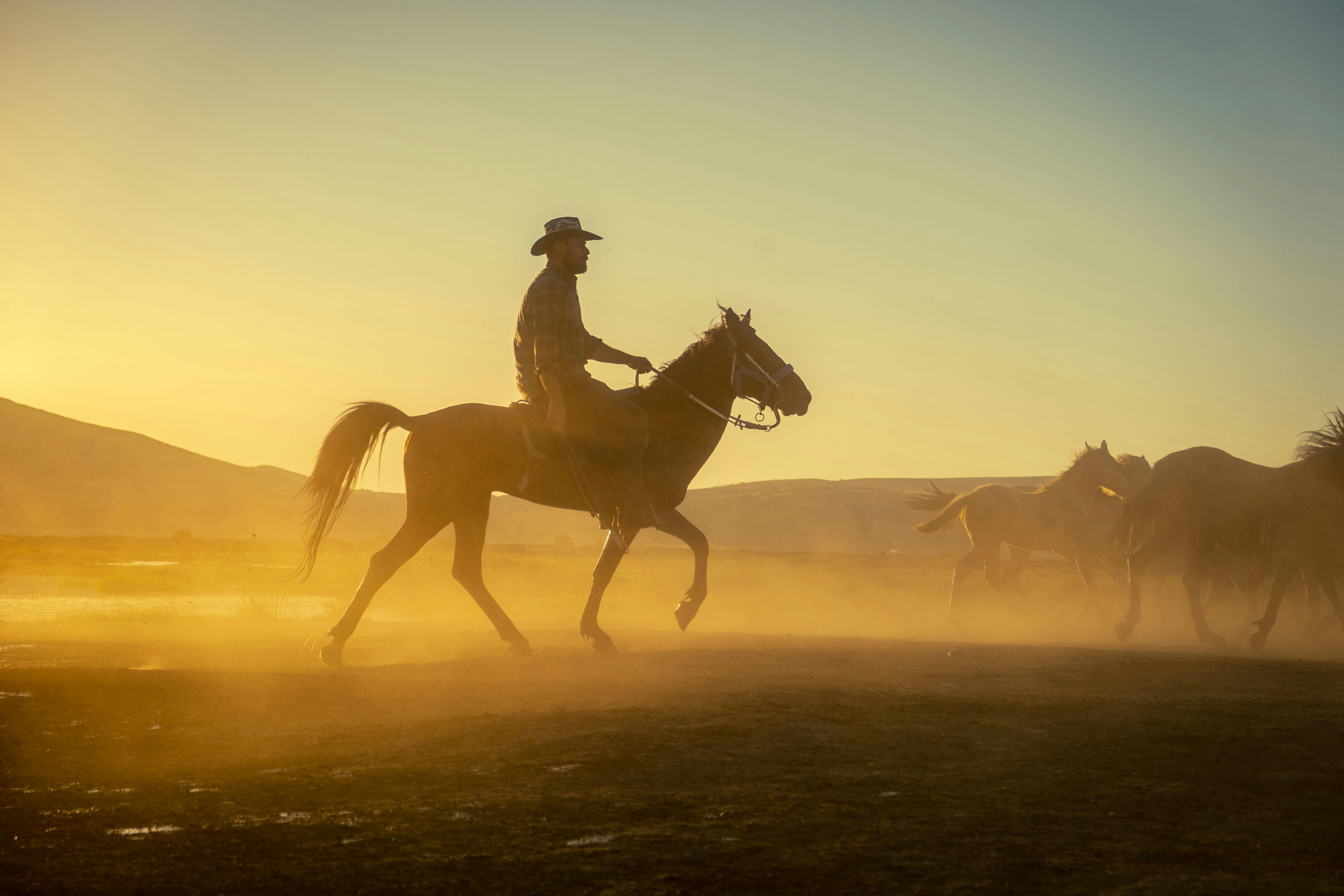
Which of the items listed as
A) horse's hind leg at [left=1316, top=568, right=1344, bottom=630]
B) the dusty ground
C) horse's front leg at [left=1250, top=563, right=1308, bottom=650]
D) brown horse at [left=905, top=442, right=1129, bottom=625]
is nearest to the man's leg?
the dusty ground

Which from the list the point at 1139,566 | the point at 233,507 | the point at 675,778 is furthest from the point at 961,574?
the point at 233,507

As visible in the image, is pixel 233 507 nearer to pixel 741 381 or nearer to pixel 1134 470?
pixel 1134 470

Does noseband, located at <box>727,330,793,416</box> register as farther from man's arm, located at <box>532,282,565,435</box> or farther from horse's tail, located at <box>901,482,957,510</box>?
horse's tail, located at <box>901,482,957,510</box>

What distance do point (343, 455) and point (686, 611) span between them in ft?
10.8

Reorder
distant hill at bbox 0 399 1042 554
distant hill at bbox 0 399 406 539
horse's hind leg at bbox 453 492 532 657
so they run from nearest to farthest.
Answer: horse's hind leg at bbox 453 492 532 657, distant hill at bbox 0 399 406 539, distant hill at bbox 0 399 1042 554

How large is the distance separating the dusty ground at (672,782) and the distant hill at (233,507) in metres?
60.9

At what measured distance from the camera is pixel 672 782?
13.5 ft

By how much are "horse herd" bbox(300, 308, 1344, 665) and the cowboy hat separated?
1.44 m

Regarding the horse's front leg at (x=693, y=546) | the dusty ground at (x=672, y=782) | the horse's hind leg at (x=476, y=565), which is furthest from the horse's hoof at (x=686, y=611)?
the dusty ground at (x=672, y=782)

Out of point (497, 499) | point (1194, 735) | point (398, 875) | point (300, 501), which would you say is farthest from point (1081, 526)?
point (497, 499)

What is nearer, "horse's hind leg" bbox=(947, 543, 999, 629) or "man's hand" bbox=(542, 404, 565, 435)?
"man's hand" bbox=(542, 404, 565, 435)

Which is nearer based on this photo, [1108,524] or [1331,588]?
[1331,588]

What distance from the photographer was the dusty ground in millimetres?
3086

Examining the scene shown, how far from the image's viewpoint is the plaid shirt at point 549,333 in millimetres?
8992
